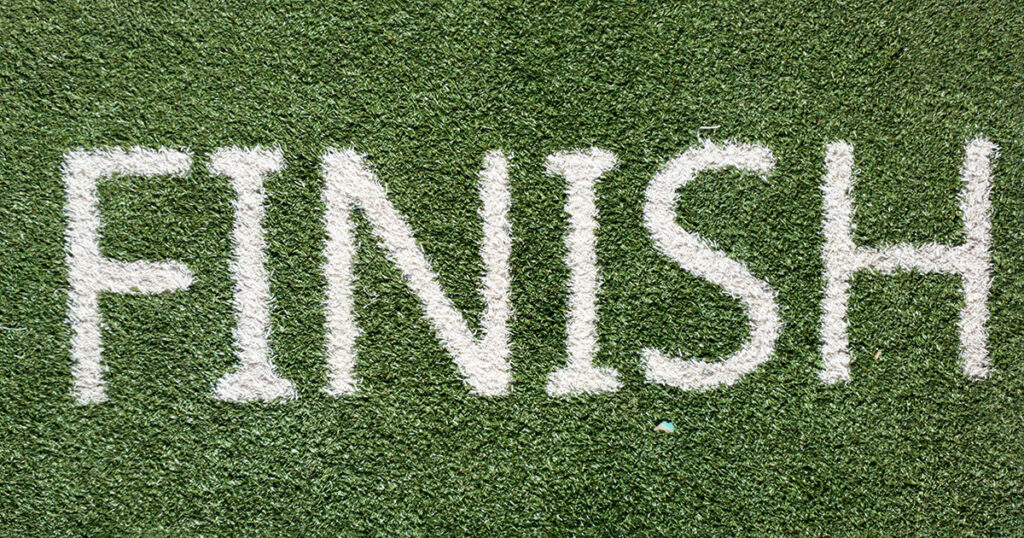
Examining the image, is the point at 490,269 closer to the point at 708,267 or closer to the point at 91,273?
the point at 708,267

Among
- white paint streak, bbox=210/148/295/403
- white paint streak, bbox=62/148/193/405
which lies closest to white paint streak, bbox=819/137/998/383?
white paint streak, bbox=210/148/295/403

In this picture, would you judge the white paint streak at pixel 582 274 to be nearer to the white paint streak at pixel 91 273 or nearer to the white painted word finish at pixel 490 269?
the white painted word finish at pixel 490 269

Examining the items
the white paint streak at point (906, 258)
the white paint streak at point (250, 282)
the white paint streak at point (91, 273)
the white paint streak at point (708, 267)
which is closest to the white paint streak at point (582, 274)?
the white paint streak at point (708, 267)

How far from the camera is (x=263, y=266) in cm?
194

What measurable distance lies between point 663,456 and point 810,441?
50 cm

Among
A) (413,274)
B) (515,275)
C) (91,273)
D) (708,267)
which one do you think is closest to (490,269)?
(515,275)

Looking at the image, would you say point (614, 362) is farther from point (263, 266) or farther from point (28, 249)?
point (28, 249)

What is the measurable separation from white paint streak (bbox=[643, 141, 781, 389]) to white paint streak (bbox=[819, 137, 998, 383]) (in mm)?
203

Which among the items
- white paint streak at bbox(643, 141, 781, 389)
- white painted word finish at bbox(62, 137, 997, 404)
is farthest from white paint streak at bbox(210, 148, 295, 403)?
white paint streak at bbox(643, 141, 781, 389)

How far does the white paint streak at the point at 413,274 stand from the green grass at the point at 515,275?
0.04 m

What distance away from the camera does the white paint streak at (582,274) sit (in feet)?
6.39

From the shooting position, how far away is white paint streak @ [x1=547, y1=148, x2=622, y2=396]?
1.95 m

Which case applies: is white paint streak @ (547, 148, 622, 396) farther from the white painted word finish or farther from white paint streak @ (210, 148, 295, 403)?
white paint streak @ (210, 148, 295, 403)

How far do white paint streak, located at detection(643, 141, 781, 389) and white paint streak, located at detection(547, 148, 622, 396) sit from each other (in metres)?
0.18
